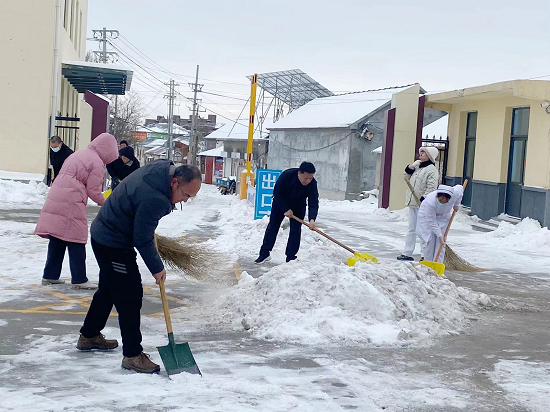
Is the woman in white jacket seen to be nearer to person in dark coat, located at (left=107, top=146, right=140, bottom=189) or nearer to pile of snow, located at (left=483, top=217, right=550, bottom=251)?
pile of snow, located at (left=483, top=217, right=550, bottom=251)

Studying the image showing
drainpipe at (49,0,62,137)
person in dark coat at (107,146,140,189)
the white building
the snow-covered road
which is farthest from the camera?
drainpipe at (49,0,62,137)

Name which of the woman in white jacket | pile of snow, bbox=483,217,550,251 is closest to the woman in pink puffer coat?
the woman in white jacket

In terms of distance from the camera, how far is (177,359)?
4.86m

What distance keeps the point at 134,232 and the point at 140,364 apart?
2.89 feet

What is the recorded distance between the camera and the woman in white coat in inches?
379

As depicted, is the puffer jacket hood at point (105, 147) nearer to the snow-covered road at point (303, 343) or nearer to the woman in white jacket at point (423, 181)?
the snow-covered road at point (303, 343)

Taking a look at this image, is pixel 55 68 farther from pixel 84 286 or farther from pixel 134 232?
pixel 134 232

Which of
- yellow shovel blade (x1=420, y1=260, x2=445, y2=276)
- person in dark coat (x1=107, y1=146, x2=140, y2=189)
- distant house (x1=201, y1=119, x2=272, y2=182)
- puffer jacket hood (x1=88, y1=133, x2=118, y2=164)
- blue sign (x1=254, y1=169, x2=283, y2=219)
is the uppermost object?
distant house (x1=201, y1=119, x2=272, y2=182)

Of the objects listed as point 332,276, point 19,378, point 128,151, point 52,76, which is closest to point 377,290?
point 332,276

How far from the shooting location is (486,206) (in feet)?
64.6

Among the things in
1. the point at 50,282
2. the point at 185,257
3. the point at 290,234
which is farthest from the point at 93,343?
the point at 290,234

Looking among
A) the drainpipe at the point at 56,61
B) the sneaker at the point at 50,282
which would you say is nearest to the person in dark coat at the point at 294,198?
the sneaker at the point at 50,282

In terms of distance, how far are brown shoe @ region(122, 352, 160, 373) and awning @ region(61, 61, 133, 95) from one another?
18.4 metres

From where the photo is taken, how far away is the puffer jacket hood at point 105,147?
7617 mm
